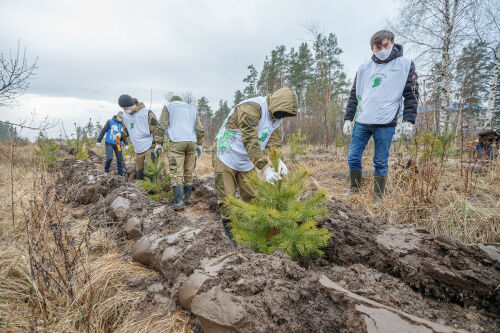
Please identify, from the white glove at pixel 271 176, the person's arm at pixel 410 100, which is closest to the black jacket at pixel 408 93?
the person's arm at pixel 410 100

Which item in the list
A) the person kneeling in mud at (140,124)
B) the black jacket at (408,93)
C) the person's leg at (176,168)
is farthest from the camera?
the person kneeling in mud at (140,124)

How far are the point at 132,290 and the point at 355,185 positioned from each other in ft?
10.1

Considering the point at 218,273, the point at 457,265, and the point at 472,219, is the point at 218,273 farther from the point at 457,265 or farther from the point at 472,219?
the point at 472,219

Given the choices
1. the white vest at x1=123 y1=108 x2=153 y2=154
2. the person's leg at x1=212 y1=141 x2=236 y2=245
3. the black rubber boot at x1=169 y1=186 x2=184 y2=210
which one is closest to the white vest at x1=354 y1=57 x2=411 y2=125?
the person's leg at x1=212 y1=141 x2=236 y2=245

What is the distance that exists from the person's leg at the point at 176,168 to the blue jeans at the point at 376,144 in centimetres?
284

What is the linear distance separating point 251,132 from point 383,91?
1983 mm

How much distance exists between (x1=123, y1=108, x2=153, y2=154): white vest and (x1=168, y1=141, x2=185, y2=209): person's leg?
1221mm

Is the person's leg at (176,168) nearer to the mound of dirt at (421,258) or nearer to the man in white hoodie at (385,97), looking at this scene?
the mound of dirt at (421,258)

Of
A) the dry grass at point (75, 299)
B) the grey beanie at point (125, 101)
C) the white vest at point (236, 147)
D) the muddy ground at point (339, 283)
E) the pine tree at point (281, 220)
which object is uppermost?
the grey beanie at point (125, 101)

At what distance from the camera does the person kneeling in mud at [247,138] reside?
7.59 ft

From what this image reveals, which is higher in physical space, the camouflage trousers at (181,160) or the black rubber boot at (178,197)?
the camouflage trousers at (181,160)

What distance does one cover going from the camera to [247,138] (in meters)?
2.32

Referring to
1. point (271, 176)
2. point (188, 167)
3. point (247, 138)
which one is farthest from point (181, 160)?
point (271, 176)

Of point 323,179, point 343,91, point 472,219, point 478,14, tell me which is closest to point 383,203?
point 472,219
